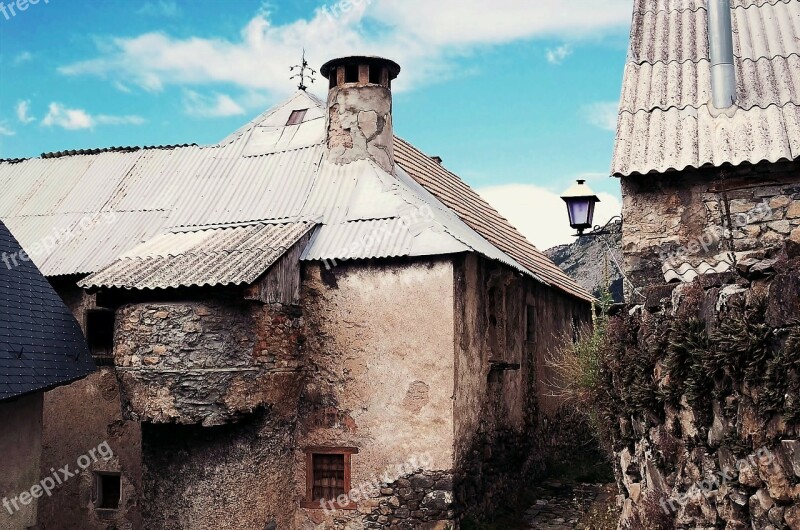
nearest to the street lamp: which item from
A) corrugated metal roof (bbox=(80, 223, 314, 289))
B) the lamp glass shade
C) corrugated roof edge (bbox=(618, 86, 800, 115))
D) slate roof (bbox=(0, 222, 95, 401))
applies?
the lamp glass shade

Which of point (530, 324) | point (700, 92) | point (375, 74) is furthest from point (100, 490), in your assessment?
point (700, 92)

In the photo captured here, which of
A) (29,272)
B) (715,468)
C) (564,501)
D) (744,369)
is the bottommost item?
(564,501)

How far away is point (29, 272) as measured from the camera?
10953 millimetres

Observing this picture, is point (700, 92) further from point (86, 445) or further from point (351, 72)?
point (86, 445)

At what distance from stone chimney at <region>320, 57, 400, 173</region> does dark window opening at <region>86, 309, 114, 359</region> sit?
428 centimetres

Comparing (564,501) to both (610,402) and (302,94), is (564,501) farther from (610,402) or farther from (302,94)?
(302,94)

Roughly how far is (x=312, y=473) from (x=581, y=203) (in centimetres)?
512

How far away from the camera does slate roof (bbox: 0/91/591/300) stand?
11352 millimetres

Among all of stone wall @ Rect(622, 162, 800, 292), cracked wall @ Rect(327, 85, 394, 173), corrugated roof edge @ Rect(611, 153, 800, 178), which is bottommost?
stone wall @ Rect(622, 162, 800, 292)

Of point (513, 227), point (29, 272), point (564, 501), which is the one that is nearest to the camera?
point (29, 272)

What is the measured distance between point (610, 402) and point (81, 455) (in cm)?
838

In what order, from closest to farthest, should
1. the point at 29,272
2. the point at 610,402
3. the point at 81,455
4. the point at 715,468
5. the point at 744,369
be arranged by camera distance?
the point at 744,369 → the point at 715,468 → the point at 610,402 → the point at 29,272 → the point at 81,455

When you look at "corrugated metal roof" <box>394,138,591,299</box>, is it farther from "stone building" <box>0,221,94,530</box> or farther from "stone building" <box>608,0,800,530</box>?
"stone building" <box>0,221,94,530</box>

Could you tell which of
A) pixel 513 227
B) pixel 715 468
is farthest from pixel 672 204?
pixel 513 227
